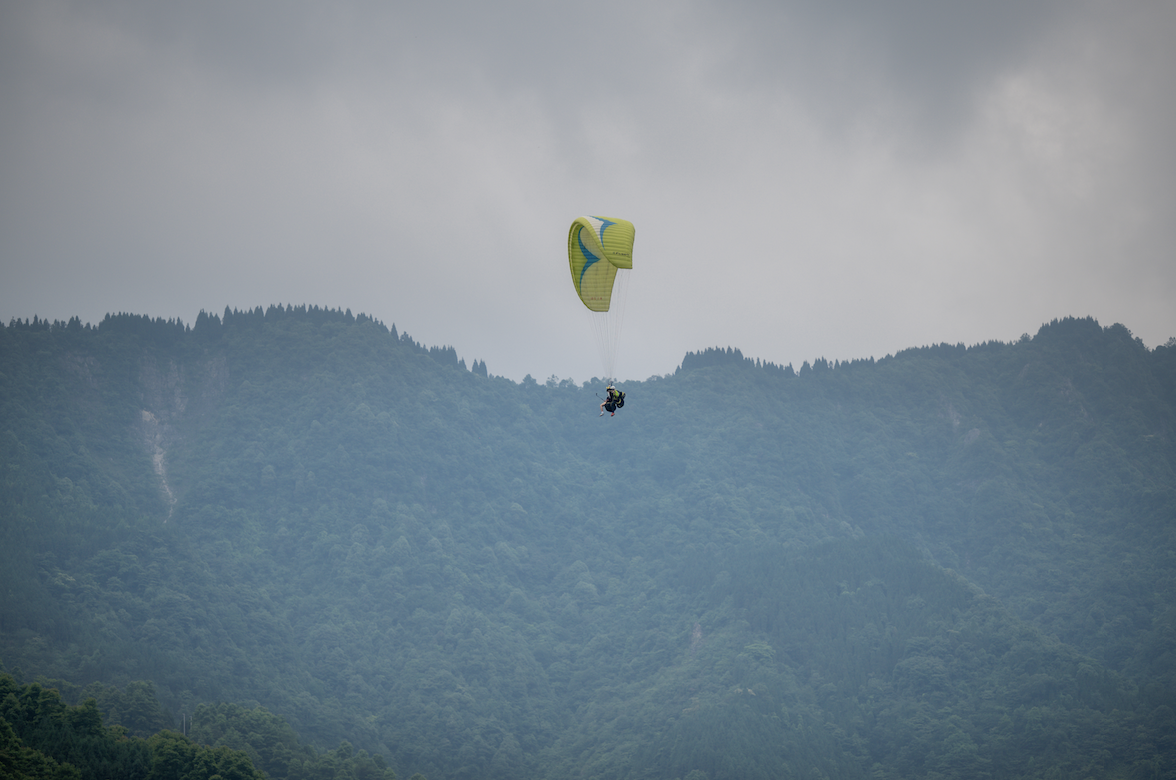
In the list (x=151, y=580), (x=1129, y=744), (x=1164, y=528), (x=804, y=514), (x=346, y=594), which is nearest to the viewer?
(x=1129, y=744)

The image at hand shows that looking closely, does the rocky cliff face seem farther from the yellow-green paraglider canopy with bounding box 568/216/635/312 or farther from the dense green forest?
the yellow-green paraglider canopy with bounding box 568/216/635/312

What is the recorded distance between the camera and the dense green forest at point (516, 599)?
123 m

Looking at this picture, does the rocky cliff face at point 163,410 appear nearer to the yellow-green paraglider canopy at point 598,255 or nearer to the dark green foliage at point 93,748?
the dark green foliage at point 93,748

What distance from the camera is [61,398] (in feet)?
589

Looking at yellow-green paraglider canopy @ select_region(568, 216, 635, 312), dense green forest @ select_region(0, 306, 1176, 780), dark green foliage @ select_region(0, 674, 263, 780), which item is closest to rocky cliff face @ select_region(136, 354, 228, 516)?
dense green forest @ select_region(0, 306, 1176, 780)

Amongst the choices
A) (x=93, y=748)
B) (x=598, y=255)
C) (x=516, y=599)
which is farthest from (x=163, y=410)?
(x=598, y=255)

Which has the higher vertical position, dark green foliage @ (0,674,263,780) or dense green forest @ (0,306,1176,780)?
dense green forest @ (0,306,1176,780)

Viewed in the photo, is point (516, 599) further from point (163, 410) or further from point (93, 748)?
point (93, 748)

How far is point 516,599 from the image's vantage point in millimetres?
169625

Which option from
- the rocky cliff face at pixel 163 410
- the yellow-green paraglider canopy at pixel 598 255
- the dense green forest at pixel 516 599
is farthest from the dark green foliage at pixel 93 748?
the rocky cliff face at pixel 163 410

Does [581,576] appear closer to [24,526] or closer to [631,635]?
[631,635]

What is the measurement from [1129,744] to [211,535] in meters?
121

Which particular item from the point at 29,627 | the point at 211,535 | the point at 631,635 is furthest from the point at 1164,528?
the point at 29,627

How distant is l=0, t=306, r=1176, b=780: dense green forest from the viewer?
403 ft
